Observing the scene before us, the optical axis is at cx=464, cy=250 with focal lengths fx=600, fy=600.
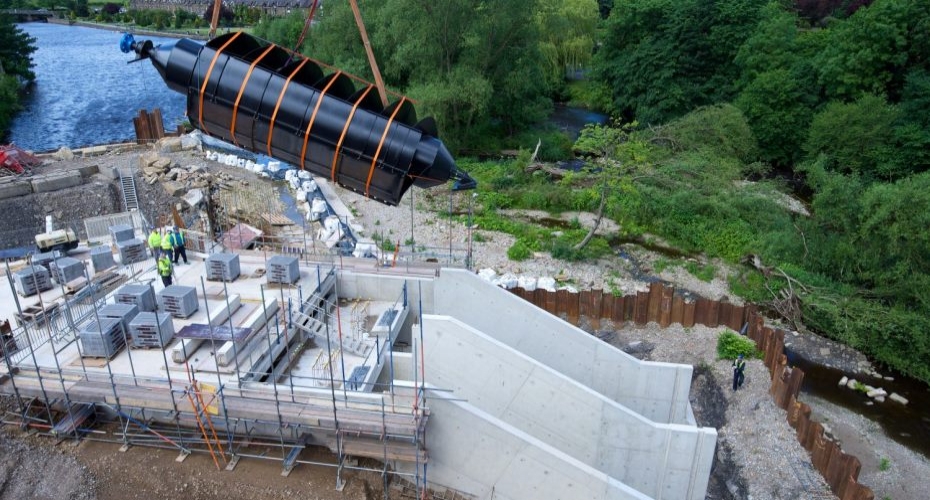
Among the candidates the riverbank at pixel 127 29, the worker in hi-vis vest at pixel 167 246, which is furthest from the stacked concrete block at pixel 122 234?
the riverbank at pixel 127 29

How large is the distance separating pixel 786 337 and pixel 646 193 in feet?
32.1

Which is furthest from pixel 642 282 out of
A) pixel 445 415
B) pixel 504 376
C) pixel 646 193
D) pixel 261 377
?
pixel 261 377

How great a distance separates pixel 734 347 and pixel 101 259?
18675 mm

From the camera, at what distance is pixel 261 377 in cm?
1264

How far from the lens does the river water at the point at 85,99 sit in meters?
47.3

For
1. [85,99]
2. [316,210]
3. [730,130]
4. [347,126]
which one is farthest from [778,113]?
[85,99]

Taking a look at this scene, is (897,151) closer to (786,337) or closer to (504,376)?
(786,337)

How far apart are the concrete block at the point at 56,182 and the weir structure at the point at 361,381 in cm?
1461

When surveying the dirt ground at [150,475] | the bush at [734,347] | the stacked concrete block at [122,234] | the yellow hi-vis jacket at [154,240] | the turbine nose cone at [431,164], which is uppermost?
the turbine nose cone at [431,164]

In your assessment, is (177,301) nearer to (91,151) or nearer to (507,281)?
(507,281)

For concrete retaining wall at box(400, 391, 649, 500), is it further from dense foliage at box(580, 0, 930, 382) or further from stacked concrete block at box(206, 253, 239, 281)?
dense foliage at box(580, 0, 930, 382)

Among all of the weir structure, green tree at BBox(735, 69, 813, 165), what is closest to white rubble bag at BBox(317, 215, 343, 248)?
the weir structure

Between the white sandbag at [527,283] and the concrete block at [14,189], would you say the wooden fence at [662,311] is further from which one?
the concrete block at [14,189]

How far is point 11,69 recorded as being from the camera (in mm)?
58062
